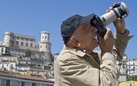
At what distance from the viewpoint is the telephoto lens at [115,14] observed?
1.66 metres

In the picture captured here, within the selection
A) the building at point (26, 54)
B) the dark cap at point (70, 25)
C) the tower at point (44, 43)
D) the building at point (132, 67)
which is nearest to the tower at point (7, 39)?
the building at point (26, 54)

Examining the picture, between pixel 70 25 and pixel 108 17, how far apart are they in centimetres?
15

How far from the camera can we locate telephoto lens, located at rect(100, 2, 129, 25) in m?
1.66

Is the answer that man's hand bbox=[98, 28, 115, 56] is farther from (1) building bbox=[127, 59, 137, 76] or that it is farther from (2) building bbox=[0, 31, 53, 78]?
(1) building bbox=[127, 59, 137, 76]

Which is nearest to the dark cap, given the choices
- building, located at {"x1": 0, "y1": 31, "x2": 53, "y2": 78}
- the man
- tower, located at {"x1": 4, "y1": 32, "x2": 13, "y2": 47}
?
the man

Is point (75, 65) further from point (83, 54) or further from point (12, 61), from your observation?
point (12, 61)

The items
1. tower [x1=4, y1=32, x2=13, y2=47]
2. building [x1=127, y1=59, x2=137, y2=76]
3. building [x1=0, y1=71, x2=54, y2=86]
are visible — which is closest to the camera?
building [x1=0, y1=71, x2=54, y2=86]

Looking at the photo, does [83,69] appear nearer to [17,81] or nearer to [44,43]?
[17,81]

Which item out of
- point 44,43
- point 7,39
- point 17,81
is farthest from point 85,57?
point 44,43

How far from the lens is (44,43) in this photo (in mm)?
92875

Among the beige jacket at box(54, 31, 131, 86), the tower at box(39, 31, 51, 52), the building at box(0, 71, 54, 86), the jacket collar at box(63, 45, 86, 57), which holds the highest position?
the tower at box(39, 31, 51, 52)

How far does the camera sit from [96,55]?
173cm

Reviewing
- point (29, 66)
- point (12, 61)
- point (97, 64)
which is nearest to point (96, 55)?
point (97, 64)

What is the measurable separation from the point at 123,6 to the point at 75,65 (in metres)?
0.32
